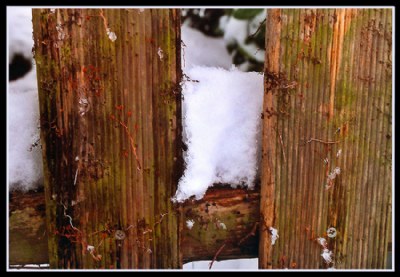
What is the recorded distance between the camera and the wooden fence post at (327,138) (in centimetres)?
168

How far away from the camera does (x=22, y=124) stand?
68.1 inches

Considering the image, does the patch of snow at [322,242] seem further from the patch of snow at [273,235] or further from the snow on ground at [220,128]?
the snow on ground at [220,128]

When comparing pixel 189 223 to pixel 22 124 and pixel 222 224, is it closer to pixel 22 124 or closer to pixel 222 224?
pixel 222 224

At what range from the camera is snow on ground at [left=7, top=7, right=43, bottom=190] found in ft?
5.62

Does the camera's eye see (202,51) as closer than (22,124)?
No

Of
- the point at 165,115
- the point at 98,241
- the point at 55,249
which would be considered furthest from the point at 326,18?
the point at 55,249

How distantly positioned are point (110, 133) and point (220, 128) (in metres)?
0.48

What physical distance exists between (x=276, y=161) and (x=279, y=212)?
24 centimetres

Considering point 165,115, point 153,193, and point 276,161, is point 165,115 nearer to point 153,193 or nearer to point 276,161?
point 153,193

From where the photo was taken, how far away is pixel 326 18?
5.47 feet

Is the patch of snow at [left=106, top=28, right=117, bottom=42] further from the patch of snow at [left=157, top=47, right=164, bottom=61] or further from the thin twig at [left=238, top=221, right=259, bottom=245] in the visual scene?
the thin twig at [left=238, top=221, right=259, bottom=245]

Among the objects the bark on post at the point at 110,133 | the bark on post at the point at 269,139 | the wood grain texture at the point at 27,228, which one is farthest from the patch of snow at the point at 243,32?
the wood grain texture at the point at 27,228

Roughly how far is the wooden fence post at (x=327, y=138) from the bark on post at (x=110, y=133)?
0.43m

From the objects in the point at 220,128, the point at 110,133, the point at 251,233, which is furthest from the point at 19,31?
the point at 251,233
